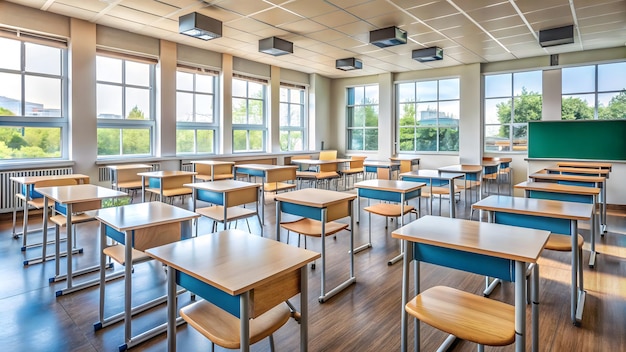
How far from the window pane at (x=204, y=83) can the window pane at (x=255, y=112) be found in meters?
1.16

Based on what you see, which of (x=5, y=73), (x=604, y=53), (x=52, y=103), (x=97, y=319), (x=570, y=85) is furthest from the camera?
(x=570, y=85)

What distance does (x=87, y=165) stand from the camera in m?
6.10

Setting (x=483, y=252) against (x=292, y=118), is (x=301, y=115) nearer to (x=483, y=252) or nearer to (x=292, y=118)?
(x=292, y=118)

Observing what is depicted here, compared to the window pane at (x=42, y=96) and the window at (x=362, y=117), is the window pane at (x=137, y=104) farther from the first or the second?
the window at (x=362, y=117)

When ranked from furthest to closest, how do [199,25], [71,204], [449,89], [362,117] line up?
1. [362,117]
2. [449,89]
3. [199,25]
4. [71,204]

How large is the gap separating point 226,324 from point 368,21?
5355 mm

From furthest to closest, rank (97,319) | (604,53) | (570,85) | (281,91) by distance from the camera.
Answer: (281,91) < (570,85) < (604,53) < (97,319)

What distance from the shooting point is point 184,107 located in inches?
302

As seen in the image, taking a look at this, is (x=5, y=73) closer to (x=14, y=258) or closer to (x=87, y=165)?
(x=87, y=165)

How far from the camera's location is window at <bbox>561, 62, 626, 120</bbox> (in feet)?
24.6

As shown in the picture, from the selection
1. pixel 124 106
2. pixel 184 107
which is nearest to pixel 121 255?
pixel 124 106

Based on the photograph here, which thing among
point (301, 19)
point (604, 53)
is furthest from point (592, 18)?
point (301, 19)

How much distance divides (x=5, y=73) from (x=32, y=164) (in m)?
1.38

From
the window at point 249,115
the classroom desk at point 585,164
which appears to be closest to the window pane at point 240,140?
the window at point 249,115
